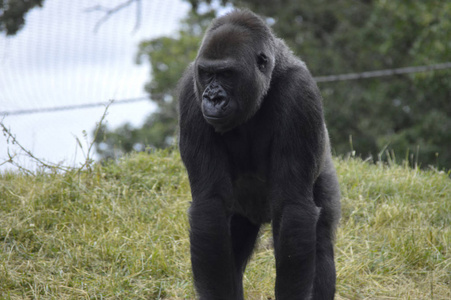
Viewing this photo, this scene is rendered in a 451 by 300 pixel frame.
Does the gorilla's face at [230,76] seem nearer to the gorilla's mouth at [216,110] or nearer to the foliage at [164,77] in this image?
the gorilla's mouth at [216,110]

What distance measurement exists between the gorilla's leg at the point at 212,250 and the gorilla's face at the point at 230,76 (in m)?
0.46

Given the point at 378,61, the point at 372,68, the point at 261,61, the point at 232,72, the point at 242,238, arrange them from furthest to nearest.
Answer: the point at 372,68 → the point at 378,61 → the point at 242,238 → the point at 261,61 → the point at 232,72

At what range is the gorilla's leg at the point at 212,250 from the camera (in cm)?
312

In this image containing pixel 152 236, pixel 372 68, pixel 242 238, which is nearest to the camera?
pixel 242 238

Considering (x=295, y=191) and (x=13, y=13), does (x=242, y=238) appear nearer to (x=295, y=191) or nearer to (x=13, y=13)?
(x=295, y=191)

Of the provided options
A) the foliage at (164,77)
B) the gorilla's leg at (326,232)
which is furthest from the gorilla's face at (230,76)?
the foliage at (164,77)

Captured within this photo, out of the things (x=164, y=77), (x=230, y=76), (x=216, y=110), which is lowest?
(x=216, y=110)

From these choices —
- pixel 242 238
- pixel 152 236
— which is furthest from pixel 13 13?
pixel 242 238

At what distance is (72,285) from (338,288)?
6.06 ft

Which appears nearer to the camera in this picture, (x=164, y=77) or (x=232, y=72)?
(x=232, y=72)

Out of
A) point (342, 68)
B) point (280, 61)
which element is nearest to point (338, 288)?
point (280, 61)

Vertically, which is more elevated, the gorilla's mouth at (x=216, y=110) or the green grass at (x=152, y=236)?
the gorilla's mouth at (x=216, y=110)

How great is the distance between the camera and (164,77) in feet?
63.5

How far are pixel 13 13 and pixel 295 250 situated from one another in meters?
9.26
